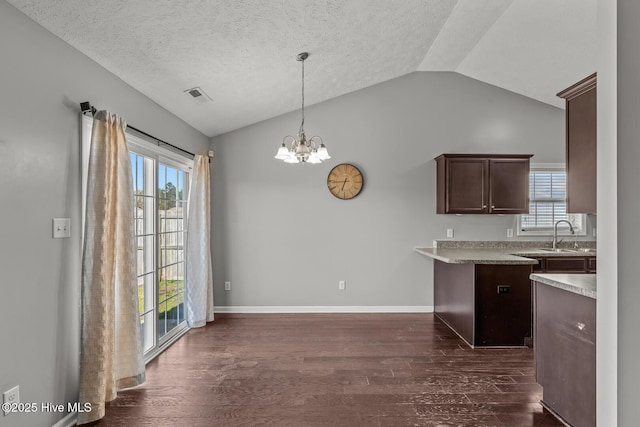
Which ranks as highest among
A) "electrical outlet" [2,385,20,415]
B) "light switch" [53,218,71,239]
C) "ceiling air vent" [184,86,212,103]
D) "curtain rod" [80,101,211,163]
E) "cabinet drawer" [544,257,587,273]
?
"ceiling air vent" [184,86,212,103]

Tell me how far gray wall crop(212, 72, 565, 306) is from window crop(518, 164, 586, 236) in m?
0.26

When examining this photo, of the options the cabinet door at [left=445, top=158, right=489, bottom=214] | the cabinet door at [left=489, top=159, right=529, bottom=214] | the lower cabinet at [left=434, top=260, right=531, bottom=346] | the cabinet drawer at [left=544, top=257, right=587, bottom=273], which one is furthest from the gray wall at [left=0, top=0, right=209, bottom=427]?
the cabinet drawer at [left=544, top=257, right=587, bottom=273]

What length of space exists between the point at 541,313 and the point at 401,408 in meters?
1.19

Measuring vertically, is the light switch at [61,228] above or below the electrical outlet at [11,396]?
above

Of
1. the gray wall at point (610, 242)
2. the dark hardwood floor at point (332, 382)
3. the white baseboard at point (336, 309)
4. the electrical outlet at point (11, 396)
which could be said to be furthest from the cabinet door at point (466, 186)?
the electrical outlet at point (11, 396)

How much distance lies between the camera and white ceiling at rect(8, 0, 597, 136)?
2295 millimetres

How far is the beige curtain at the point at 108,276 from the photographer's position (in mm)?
2293

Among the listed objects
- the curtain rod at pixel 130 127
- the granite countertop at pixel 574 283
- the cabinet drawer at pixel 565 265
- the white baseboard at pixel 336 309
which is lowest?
the white baseboard at pixel 336 309

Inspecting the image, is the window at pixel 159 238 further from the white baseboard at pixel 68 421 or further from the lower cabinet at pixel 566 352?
the lower cabinet at pixel 566 352

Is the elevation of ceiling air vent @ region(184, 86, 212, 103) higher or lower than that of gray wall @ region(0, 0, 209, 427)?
higher

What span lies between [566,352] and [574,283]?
468 mm

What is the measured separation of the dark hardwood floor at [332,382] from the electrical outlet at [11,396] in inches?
24.0

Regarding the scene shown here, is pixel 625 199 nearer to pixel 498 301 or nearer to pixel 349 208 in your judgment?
pixel 498 301

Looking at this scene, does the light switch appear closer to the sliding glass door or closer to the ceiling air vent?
the sliding glass door
